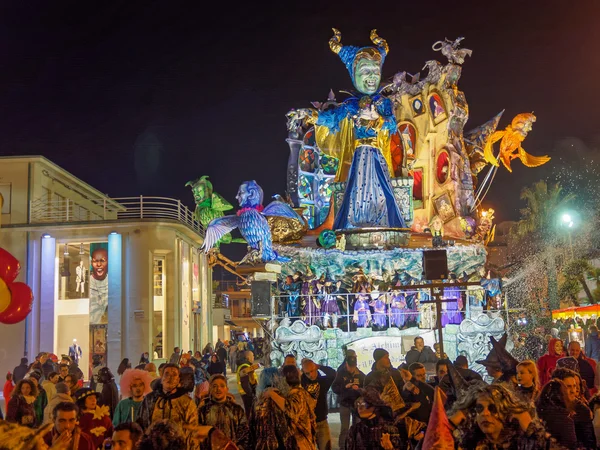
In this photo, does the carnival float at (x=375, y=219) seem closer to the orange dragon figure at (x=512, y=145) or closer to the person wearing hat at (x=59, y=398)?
the orange dragon figure at (x=512, y=145)

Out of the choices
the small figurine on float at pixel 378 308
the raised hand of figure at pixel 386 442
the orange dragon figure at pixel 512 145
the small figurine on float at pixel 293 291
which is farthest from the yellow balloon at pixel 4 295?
the orange dragon figure at pixel 512 145

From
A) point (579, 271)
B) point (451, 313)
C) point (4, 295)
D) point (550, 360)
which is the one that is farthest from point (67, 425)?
point (579, 271)

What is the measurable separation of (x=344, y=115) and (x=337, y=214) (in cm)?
347

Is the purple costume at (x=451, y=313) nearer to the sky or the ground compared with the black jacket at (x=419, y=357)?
nearer to the sky

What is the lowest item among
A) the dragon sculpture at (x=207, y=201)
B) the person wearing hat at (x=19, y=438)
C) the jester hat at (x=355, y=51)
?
the person wearing hat at (x=19, y=438)

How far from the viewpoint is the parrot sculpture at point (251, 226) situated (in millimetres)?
20062

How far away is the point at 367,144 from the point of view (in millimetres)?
21672

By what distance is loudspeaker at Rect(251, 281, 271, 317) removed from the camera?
58.8 feet

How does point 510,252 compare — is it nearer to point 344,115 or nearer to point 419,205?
point 419,205

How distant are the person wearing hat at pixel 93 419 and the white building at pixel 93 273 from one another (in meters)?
20.3

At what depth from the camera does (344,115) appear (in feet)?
74.6

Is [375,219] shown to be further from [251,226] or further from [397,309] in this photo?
[251,226]

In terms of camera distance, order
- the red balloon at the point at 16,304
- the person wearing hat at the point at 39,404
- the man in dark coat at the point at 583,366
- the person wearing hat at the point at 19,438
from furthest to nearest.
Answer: the red balloon at the point at 16,304 → the man in dark coat at the point at 583,366 → the person wearing hat at the point at 39,404 → the person wearing hat at the point at 19,438

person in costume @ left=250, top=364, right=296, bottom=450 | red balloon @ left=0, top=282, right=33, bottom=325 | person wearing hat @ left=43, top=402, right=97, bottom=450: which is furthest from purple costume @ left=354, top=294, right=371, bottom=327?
person wearing hat @ left=43, top=402, right=97, bottom=450
